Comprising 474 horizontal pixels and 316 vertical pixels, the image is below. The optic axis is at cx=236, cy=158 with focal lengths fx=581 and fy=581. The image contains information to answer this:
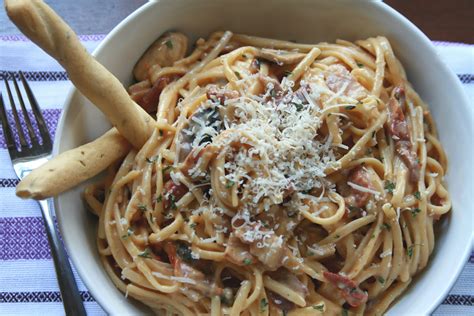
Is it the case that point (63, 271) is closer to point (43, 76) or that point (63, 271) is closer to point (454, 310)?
point (43, 76)

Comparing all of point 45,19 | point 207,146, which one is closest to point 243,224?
point 207,146

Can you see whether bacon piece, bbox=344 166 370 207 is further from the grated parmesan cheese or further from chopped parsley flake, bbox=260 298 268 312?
chopped parsley flake, bbox=260 298 268 312

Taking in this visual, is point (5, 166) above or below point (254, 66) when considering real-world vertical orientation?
below

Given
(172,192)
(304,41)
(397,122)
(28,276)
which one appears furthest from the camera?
(304,41)

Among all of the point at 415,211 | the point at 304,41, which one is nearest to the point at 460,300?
the point at 415,211

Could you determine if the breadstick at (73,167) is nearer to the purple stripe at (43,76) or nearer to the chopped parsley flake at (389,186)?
the purple stripe at (43,76)

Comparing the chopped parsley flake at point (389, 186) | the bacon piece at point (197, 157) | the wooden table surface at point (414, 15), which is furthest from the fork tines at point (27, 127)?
the chopped parsley flake at point (389, 186)

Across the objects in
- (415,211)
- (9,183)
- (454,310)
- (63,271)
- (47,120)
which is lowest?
(454,310)
